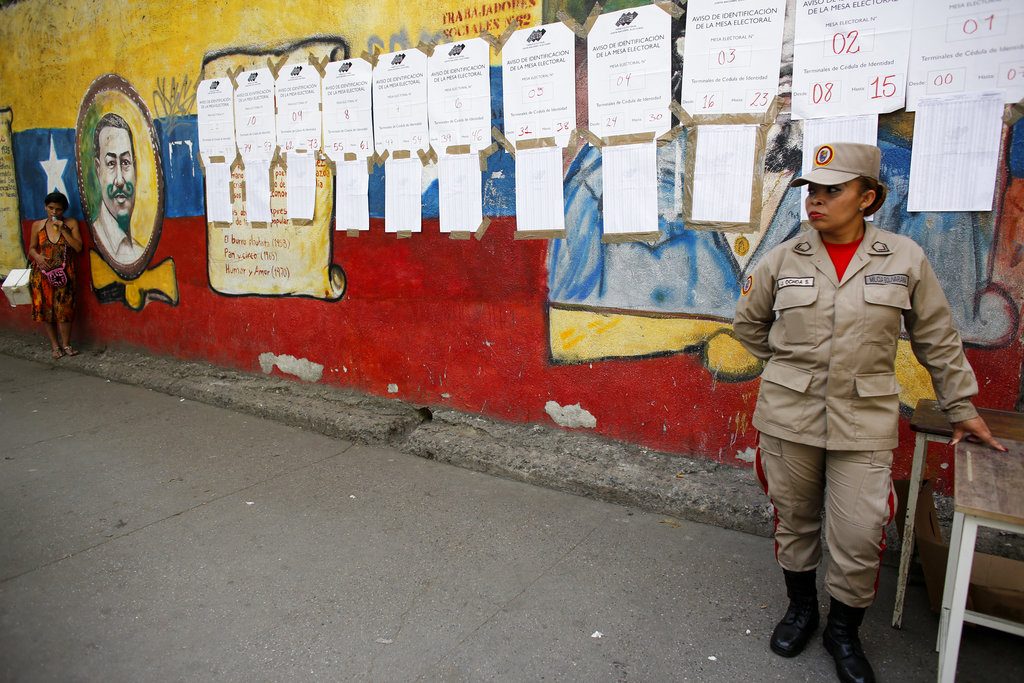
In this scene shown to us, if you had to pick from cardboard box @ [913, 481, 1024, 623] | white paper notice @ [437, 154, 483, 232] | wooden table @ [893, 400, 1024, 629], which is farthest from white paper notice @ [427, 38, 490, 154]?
cardboard box @ [913, 481, 1024, 623]

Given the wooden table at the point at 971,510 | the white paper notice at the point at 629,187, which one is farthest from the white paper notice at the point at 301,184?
the wooden table at the point at 971,510

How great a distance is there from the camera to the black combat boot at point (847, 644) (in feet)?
8.14

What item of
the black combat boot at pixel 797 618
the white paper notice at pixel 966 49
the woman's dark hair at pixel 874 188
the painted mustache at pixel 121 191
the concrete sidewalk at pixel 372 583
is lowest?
the concrete sidewalk at pixel 372 583

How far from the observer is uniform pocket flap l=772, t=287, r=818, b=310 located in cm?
248

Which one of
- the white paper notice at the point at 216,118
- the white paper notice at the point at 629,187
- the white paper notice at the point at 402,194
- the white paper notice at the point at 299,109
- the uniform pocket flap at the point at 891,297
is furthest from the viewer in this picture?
the white paper notice at the point at 216,118

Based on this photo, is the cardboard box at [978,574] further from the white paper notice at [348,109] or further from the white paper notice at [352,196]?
the white paper notice at [348,109]

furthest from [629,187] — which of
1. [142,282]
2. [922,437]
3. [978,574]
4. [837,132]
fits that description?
[142,282]

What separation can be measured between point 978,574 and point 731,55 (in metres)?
2.58

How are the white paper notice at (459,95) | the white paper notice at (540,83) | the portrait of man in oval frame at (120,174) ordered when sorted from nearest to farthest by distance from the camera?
the white paper notice at (540,83) → the white paper notice at (459,95) → the portrait of man in oval frame at (120,174)

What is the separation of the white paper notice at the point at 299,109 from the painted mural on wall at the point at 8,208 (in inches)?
180

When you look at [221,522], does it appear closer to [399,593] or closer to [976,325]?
[399,593]

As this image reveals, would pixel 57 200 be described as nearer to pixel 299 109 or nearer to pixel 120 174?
pixel 120 174

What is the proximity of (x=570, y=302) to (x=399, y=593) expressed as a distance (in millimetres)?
2008

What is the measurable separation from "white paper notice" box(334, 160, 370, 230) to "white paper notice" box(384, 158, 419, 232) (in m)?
0.21
